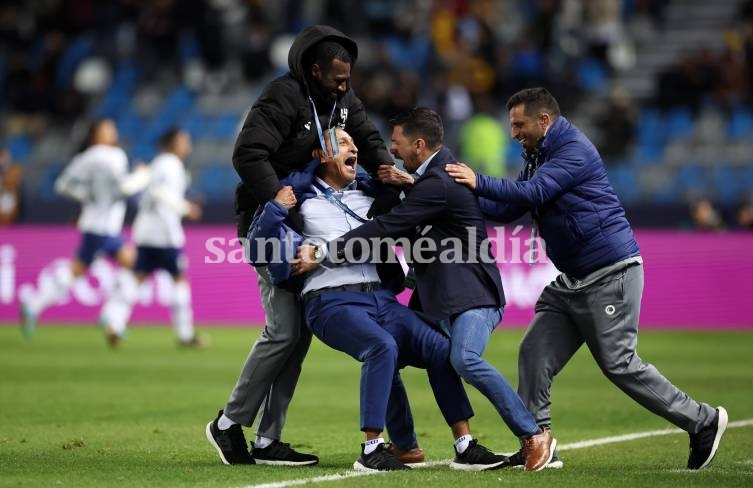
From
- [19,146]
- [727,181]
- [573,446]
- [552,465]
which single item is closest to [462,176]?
[552,465]

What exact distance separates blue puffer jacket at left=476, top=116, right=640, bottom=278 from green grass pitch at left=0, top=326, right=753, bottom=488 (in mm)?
1338

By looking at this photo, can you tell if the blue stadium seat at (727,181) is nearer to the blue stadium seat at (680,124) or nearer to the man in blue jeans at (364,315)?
the blue stadium seat at (680,124)

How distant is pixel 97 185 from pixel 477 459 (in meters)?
10.9

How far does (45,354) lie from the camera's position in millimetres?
16328

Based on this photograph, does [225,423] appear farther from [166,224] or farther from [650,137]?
[650,137]

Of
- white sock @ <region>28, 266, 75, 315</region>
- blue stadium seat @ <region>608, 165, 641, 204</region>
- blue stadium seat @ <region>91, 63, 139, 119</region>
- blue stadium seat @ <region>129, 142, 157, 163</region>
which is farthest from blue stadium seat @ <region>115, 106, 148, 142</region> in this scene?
blue stadium seat @ <region>608, 165, 641, 204</region>

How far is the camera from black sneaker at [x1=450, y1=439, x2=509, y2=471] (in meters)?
7.89

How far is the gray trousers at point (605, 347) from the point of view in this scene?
8.12 m

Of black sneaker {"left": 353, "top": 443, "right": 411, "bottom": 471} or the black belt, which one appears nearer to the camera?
black sneaker {"left": 353, "top": 443, "right": 411, "bottom": 471}

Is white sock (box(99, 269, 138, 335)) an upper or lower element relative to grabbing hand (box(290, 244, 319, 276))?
lower

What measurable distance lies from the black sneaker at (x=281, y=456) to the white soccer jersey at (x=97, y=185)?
9.71 metres

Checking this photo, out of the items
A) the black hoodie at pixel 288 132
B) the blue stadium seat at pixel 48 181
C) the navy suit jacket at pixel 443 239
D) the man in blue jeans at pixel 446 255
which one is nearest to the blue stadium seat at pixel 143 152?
the blue stadium seat at pixel 48 181

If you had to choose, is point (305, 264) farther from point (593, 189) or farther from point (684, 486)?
point (684, 486)

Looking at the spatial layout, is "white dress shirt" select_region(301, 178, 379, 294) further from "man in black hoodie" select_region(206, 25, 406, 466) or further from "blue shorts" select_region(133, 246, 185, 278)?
"blue shorts" select_region(133, 246, 185, 278)
